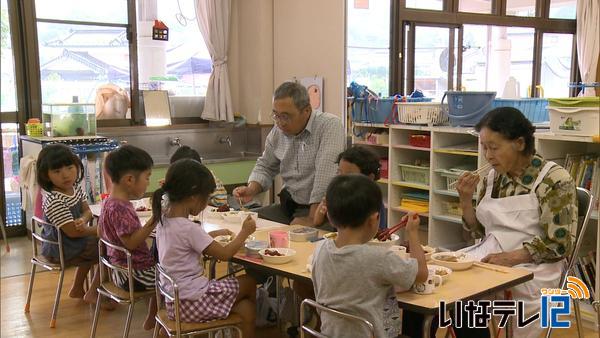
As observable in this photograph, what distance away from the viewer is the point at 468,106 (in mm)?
4121

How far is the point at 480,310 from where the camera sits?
2.10m

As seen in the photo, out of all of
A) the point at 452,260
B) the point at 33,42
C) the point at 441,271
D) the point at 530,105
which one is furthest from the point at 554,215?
the point at 33,42

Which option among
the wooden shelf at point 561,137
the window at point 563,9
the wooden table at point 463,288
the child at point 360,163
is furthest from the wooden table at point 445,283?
the window at point 563,9

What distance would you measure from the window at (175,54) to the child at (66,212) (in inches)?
94.4

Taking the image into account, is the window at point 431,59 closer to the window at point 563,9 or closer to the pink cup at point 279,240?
the window at point 563,9

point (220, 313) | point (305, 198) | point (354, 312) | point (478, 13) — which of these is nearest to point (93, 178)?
point (305, 198)

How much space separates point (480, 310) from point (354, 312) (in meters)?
0.49

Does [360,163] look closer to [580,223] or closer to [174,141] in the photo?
[580,223]

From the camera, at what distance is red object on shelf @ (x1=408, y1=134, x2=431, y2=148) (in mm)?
4484

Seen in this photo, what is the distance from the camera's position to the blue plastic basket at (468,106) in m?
4.02

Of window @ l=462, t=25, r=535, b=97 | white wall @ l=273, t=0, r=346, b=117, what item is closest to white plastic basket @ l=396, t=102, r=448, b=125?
white wall @ l=273, t=0, r=346, b=117

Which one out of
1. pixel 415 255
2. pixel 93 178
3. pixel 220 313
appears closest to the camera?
pixel 415 255

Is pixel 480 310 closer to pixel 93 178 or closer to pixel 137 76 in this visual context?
pixel 93 178

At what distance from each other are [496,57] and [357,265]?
535 cm
